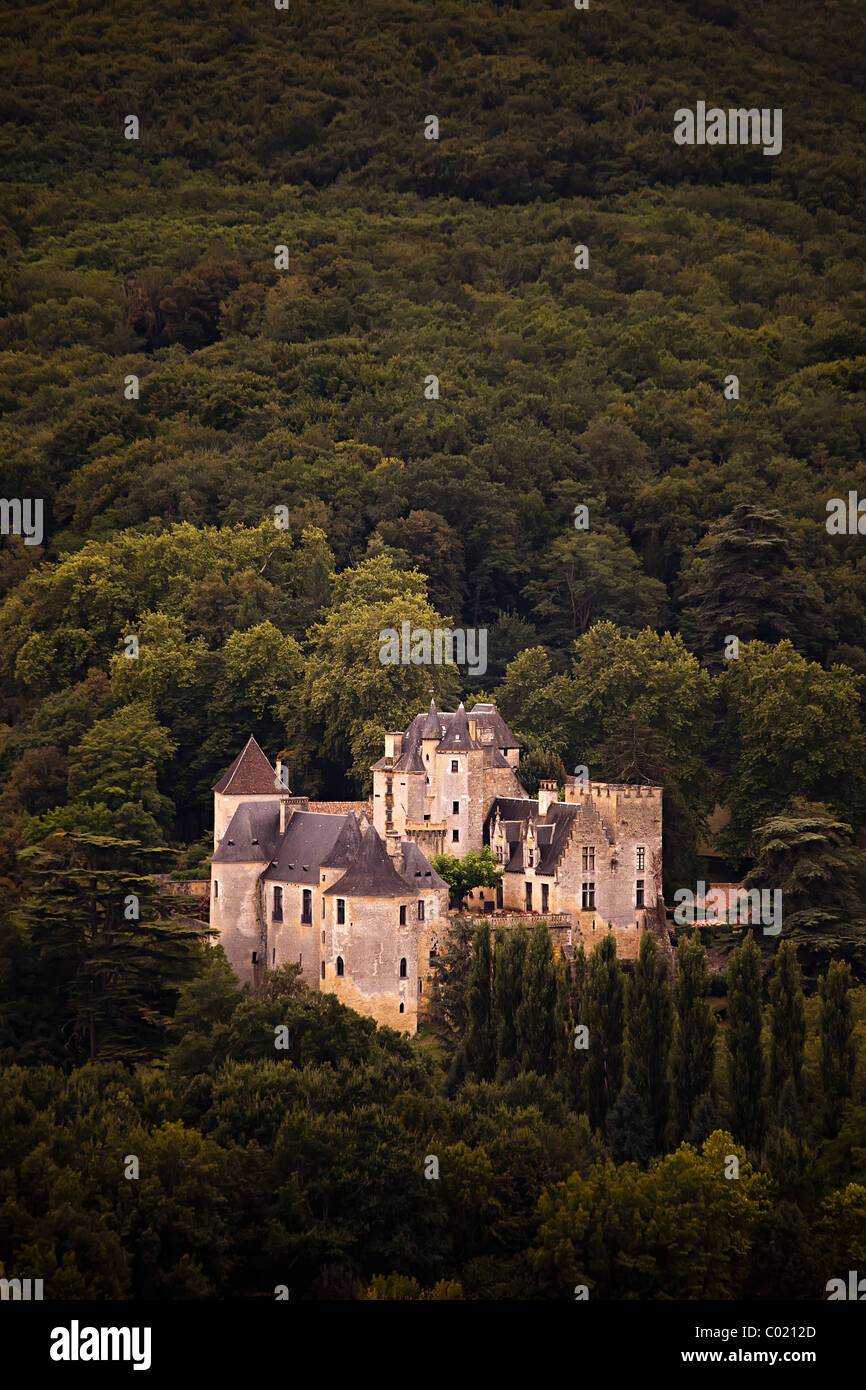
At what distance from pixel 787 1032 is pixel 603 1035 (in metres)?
5.94

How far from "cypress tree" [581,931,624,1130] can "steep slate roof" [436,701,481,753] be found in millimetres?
14427

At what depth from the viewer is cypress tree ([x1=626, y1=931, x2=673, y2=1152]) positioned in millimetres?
70500

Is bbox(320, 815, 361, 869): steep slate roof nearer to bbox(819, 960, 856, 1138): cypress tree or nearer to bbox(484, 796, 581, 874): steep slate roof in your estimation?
bbox(484, 796, 581, 874): steep slate roof

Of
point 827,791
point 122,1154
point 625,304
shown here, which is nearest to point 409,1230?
point 122,1154

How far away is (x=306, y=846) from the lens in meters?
78.9

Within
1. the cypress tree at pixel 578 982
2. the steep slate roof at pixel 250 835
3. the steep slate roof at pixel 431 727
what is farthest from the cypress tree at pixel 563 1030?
the steep slate roof at pixel 431 727

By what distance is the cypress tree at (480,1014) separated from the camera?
72500 mm

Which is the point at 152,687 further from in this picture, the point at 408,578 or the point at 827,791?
the point at 827,791

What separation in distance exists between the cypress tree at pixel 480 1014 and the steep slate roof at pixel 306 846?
247 inches

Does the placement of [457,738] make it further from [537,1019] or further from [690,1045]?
[690,1045]

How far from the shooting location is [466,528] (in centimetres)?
12631

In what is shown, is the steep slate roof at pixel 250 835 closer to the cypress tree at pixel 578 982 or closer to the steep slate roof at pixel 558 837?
the steep slate roof at pixel 558 837

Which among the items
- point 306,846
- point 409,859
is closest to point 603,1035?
point 409,859
